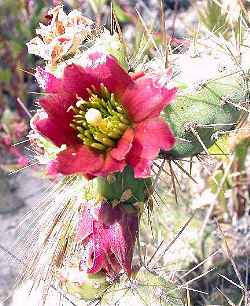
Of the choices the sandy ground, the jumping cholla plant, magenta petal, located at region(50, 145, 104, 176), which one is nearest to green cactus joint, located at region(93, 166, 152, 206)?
the jumping cholla plant

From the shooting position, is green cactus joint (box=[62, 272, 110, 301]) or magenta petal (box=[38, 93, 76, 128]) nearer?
magenta petal (box=[38, 93, 76, 128])

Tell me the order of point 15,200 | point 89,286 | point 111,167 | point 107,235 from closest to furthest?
point 111,167 → point 107,235 → point 89,286 → point 15,200

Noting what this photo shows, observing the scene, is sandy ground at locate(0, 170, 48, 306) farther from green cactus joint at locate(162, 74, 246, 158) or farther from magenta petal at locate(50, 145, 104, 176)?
magenta petal at locate(50, 145, 104, 176)

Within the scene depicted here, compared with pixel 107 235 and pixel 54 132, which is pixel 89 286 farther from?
pixel 54 132

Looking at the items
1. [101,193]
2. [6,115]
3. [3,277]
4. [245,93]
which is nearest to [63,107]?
[101,193]

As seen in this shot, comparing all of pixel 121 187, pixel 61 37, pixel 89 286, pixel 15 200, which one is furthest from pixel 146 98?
pixel 15 200

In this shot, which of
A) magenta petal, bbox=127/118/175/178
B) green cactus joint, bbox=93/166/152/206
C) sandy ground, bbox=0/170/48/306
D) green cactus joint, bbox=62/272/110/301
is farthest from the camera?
sandy ground, bbox=0/170/48/306

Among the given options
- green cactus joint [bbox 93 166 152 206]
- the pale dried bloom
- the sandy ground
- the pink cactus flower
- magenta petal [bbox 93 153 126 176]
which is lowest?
the sandy ground
